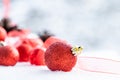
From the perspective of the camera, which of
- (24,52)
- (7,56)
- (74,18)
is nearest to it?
(7,56)

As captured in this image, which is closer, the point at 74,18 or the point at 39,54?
the point at 39,54

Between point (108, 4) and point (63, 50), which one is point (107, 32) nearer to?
point (108, 4)

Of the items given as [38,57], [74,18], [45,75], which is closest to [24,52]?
[38,57]

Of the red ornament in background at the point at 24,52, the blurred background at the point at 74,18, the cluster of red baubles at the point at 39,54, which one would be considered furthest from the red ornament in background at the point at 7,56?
the blurred background at the point at 74,18

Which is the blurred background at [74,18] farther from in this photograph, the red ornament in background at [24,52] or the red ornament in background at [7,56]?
the red ornament in background at [7,56]

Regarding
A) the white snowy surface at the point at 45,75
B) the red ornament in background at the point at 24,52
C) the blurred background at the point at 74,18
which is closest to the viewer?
the white snowy surface at the point at 45,75

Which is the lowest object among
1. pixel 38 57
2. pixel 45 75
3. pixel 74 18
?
pixel 45 75

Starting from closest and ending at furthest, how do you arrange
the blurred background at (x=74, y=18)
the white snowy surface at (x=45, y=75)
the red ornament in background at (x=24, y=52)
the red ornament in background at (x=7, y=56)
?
the white snowy surface at (x=45, y=75)
the red ornament in background at (x=7, y=56)
the red ornament in background at (x=24, y=52)
the blurred background at (x=74, y=18)

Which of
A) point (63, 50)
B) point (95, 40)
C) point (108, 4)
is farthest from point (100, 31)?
point (63, 50)

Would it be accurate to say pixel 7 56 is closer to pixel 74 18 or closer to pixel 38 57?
pixel 38 57
